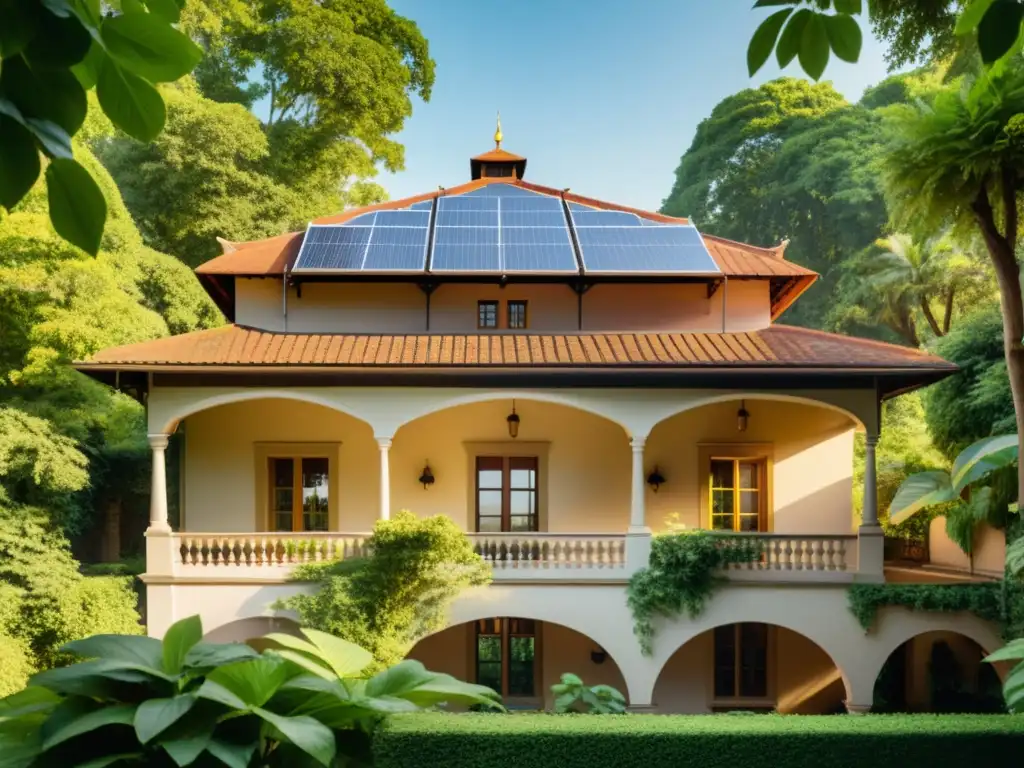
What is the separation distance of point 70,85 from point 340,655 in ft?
7.92

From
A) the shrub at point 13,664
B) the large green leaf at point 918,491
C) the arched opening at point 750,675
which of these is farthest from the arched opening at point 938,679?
the shrub at point 13,664

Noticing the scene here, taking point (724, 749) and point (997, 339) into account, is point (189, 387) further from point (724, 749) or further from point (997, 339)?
point (997, 339)

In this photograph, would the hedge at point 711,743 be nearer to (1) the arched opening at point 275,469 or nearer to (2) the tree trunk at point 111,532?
(1) the arched opening at point 275,469

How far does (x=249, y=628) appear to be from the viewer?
12445 millimetres

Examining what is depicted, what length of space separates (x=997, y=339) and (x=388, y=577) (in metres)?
10.1

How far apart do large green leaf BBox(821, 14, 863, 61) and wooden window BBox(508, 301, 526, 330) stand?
12.4 m

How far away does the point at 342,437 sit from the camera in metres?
14.0

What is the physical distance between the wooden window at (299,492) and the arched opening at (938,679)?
9.58 metres

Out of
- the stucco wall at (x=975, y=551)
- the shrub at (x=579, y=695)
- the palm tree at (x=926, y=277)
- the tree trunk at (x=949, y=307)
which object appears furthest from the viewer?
the tree trunk at (x=949, y=307)

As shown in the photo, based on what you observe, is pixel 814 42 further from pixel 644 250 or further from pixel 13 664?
pixel 13 664

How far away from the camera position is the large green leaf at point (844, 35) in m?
1.84

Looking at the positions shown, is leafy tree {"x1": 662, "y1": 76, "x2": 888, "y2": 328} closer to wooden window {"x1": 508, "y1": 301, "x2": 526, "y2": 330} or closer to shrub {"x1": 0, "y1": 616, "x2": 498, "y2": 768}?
wooden window {"x1": 508, "y1": 301, "x2": 526, "y2": 330}

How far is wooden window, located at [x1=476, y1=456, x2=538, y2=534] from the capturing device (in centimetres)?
1407

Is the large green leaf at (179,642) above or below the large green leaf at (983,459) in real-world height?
below
